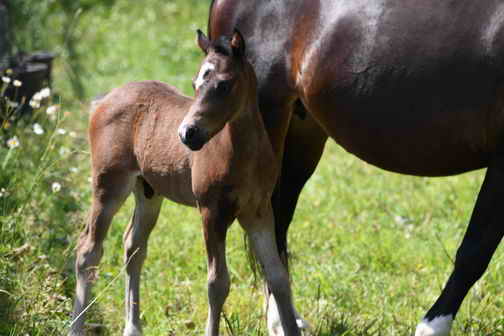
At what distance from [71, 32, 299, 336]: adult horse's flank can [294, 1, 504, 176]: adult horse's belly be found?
19.9 inches

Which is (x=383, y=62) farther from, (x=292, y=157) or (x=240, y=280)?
(x=240, y=280)

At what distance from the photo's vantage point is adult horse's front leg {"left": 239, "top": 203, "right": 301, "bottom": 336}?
3.20 m

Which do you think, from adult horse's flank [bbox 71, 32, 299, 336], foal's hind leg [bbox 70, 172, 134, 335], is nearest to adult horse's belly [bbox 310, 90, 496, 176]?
adult horse's flank [bbox 71, 32, 299, 336]

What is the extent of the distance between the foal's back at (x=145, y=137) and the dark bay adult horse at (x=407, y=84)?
20.9 inches

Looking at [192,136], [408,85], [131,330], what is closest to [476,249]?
[408,85]

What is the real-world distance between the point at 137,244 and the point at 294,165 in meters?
1.00

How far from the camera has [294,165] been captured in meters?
4.27

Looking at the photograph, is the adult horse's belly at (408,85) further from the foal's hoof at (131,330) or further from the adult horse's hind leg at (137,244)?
the foal's hoof at (131,330)

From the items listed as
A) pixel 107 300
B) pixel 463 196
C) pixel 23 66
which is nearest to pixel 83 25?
pixel 23 66

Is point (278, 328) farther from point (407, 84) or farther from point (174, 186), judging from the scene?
point (407, 84)

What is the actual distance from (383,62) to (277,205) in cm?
109

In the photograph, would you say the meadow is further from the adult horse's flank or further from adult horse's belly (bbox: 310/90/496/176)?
adult horse's belly (bbox: 310/90/496/176)

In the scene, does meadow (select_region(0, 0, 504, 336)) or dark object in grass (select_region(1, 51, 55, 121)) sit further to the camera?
dark object in grass (select_region(1, 51, 55, 121))

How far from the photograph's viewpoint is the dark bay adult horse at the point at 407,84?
10.2ft
